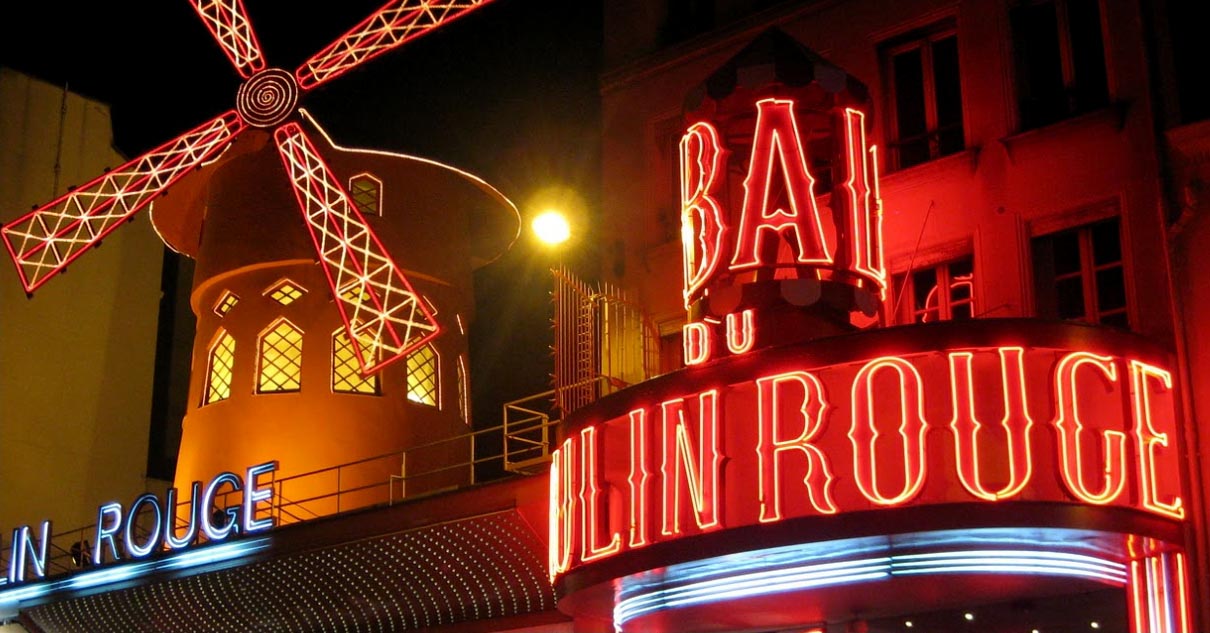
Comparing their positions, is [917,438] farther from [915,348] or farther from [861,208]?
[861,208]

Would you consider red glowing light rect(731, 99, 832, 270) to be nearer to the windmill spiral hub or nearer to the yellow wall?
the windmill spiral hub

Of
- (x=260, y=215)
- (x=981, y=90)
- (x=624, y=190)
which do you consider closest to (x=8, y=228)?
(x=260, y=215)

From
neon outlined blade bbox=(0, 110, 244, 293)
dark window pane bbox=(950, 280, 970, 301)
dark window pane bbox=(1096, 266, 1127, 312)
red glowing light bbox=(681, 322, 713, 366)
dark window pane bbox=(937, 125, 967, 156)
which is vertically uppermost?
neon outlined blade bbox=(0, 110, 244, 293)

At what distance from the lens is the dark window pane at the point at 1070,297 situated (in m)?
10.4

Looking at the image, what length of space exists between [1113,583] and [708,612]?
255 cm

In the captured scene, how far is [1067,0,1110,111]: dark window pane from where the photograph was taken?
34.6 ft

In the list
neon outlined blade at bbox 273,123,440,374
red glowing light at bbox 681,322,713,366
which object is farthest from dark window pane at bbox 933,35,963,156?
neon outlined blade at bbox 273,123,440,374

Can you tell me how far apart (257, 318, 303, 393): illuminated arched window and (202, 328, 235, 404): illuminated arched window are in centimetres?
38

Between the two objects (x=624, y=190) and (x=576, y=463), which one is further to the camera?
(x=624, y=190)

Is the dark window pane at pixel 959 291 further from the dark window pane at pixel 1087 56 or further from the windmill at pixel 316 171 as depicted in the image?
the windmill at pixel 316 171

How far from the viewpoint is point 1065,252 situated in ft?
34.5

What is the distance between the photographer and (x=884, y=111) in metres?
11.6

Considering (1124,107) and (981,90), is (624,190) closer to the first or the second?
(981,90)

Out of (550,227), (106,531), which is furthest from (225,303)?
(550,227)
